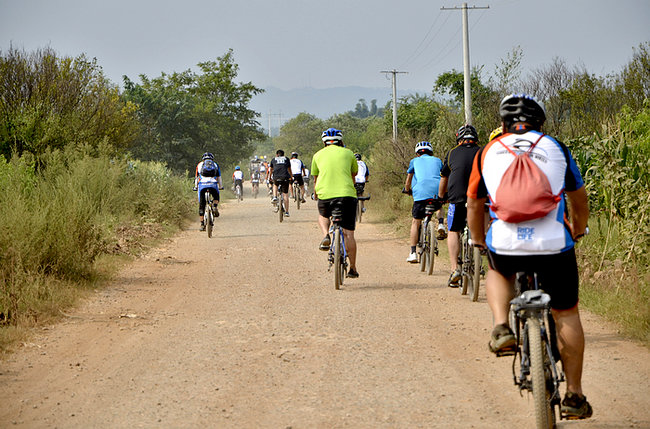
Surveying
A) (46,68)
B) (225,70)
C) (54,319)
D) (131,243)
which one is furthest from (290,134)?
(54,319)

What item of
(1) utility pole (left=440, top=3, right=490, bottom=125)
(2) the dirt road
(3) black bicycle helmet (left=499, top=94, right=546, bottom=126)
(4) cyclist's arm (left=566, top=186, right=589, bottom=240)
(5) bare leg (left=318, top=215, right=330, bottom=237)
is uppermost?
(1) utility pole (left=440, top=3, right=490, bottom=125)

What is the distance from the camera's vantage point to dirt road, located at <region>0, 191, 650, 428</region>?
517 cm

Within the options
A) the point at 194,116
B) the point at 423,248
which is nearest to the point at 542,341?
the point at 423,248

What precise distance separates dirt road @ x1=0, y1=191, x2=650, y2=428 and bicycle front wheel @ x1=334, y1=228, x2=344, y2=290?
0.22 meters

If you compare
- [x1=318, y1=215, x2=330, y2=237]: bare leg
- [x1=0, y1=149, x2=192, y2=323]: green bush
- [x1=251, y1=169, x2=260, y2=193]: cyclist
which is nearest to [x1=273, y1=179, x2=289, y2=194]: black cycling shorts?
[x1=0, y1=149, x2=192, y2=323]: green bush

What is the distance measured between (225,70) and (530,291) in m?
64.0

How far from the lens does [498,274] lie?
464 centimetres

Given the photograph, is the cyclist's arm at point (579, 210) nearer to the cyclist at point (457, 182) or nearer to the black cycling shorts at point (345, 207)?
the cyclist at point (457, 182)

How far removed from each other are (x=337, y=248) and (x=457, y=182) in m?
1.87

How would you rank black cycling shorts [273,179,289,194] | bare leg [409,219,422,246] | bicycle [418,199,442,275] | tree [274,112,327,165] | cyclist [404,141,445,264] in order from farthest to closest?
1. tree [274,112,327,165]
2. black cycling shorts [273,179,289,194]
3. bare leg [409,219,422,246]
4. cyclist [404,141,445,264]
5. bicycle [418,199,442,275]

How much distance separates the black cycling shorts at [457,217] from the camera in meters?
9.70

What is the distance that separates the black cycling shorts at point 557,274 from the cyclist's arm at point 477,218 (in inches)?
22.1

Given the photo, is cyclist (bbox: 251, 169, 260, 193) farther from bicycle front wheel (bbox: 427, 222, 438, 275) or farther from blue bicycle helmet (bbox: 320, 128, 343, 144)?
blue bicycle helmet (bbox: 320, 128, 343, 144)

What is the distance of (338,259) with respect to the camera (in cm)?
1029
